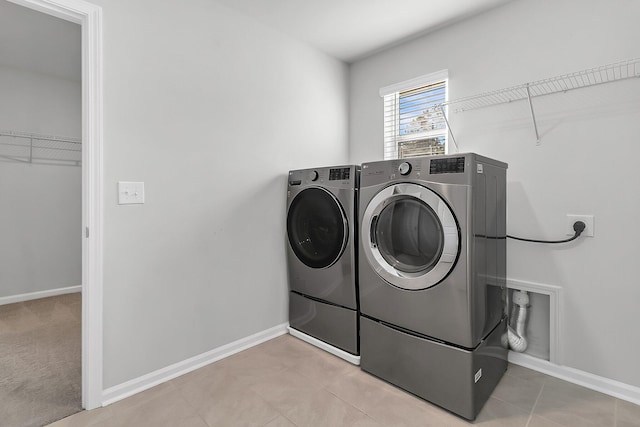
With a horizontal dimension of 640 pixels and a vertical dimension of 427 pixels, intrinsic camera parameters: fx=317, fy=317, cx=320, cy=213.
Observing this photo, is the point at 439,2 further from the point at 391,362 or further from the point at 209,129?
the point at 391,362

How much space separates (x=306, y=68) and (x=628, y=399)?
9.53 ft

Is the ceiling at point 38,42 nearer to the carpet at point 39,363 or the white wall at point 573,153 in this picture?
the carpet at point 39,363

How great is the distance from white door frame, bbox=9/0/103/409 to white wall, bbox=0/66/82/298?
240 centimetres

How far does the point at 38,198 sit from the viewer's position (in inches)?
130

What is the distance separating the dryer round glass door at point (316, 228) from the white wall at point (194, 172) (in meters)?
0.16

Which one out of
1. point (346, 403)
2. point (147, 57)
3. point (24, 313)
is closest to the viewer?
point (346, 403)

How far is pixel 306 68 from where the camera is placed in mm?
2600

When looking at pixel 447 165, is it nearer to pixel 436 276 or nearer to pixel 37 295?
pixel 436 276

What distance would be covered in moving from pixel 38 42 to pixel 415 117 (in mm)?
3147

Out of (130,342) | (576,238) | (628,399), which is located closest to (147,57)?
(130,342)

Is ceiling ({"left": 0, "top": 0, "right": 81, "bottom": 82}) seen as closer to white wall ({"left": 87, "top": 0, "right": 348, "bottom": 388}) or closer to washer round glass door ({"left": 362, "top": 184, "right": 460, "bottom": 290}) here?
white wall ({"left": 87, "top": 0, "right": 348, "bottom": 388})

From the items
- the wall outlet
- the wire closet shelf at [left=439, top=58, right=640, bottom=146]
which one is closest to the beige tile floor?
the wall outlet

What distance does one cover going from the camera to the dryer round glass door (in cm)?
205

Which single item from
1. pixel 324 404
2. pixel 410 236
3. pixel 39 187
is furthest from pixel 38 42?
pixel 324 404
